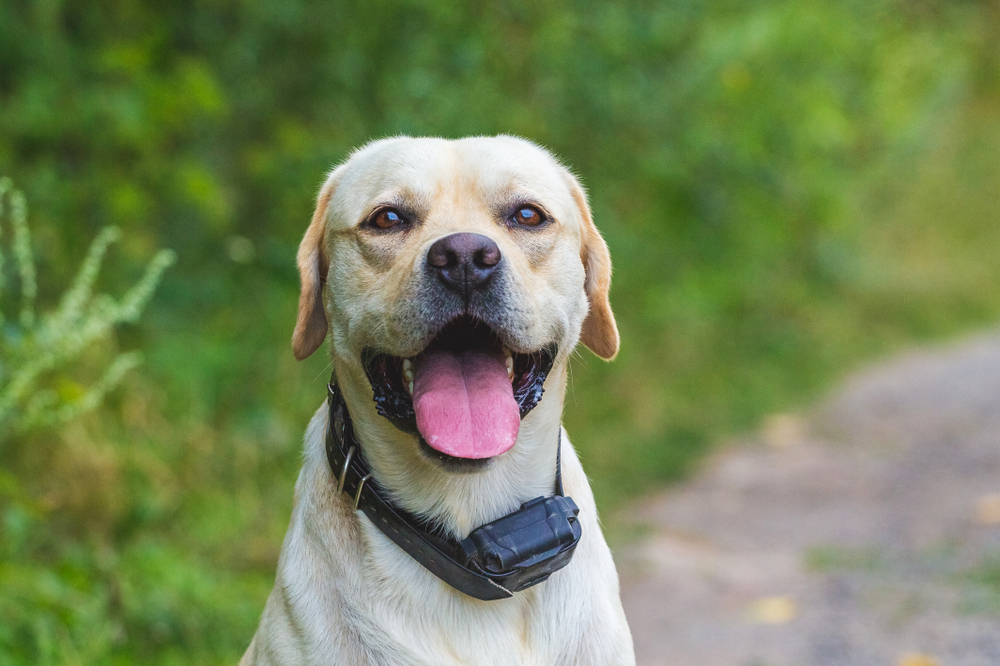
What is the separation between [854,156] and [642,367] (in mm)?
5879

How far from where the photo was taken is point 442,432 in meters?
2.41

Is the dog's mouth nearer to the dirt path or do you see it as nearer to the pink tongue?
the pink tongue

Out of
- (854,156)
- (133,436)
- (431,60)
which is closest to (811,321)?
(854,156)

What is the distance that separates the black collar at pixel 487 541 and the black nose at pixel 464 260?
47cm

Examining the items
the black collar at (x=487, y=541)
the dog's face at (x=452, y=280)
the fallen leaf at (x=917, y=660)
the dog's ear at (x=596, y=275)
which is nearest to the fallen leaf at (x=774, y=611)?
the fallen leaf at (x=917, y=660)

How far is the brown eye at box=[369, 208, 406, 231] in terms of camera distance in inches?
106

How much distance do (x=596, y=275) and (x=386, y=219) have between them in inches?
26.5

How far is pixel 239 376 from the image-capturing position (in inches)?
219

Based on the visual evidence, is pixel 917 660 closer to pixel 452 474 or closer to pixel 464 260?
pixel 452 474

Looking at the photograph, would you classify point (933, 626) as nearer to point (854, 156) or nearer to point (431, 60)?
point (431, 60)

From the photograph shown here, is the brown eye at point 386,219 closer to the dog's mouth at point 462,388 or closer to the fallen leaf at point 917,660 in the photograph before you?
the dog's mouth at point 462,388

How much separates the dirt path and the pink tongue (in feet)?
7.26

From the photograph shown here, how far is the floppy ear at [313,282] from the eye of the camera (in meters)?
2.85

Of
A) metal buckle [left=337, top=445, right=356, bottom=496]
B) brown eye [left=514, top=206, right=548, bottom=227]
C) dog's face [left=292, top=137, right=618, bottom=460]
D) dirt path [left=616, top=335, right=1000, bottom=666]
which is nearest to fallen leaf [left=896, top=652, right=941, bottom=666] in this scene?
dirt path [left=616, top=335, right=1000, bottom=666]
